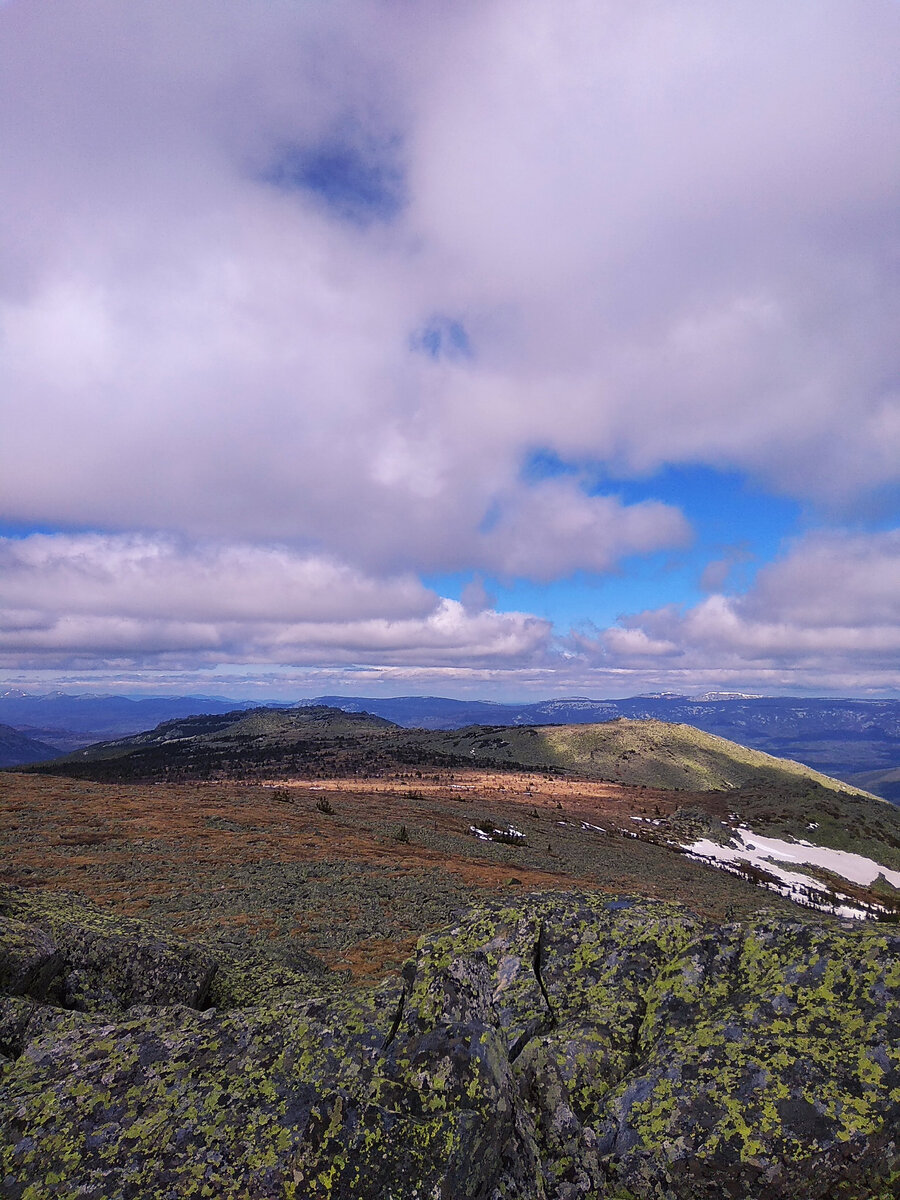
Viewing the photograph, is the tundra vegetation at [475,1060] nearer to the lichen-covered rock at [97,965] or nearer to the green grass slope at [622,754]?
the lichen-covered rock at [97,965]

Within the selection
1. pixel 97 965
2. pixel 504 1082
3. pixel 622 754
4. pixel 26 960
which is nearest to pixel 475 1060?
pixel 504 1082

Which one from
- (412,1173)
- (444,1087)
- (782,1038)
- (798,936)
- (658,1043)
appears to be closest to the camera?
(412,1173)

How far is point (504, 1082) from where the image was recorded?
5.23 meters

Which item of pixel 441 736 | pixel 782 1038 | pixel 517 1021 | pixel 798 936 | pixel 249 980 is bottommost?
pixel 441 736

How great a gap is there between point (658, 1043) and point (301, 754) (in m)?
150

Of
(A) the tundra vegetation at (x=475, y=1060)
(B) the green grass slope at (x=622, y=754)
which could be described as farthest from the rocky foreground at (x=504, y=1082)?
(B) the green grass slope at (x=622, y=754)

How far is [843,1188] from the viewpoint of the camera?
441 centimetres

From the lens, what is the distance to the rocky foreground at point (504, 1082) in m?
4.41

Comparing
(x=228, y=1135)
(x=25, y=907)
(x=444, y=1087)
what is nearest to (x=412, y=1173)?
(x=444, y=1087)

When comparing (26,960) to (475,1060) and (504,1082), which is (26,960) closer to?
(475,1060)

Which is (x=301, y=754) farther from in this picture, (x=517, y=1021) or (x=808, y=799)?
(x=517, y=1021)

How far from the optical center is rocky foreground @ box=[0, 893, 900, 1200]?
14.5 ft

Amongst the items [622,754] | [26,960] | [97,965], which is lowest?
[622,754]

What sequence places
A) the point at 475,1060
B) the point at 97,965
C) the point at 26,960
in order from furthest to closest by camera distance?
the point at 97,965 → the point at 26,960 → the point at 475,1060
